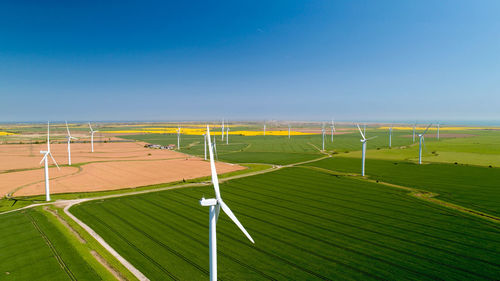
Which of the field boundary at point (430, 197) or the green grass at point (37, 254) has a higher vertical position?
the field boundary at point (430, 197)

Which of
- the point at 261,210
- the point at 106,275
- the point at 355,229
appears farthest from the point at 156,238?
the point at 355,229

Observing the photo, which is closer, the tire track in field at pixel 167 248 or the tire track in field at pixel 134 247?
the tire track in field at pixel 134 247

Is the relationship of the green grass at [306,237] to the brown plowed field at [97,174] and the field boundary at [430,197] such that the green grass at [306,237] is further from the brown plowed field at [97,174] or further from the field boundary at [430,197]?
the brown plowed field at [97,174]

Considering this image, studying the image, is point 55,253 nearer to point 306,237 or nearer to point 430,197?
point 306,237

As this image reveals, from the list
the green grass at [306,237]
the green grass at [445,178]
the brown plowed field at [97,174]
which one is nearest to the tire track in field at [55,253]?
the green grass at [306,237]

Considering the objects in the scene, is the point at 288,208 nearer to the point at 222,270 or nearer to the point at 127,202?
the point at 222,270

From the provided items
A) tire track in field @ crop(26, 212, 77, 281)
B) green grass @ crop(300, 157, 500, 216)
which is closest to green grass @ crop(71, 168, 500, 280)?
tire track in field @ crop(26, 212, 77, 281)

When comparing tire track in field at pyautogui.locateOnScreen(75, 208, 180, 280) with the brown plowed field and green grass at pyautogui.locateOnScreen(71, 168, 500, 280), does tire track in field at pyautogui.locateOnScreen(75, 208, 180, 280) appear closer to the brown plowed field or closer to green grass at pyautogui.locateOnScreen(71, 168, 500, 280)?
green grass at pyautogui.locateOnScreen(71, 168, 500, 280)
